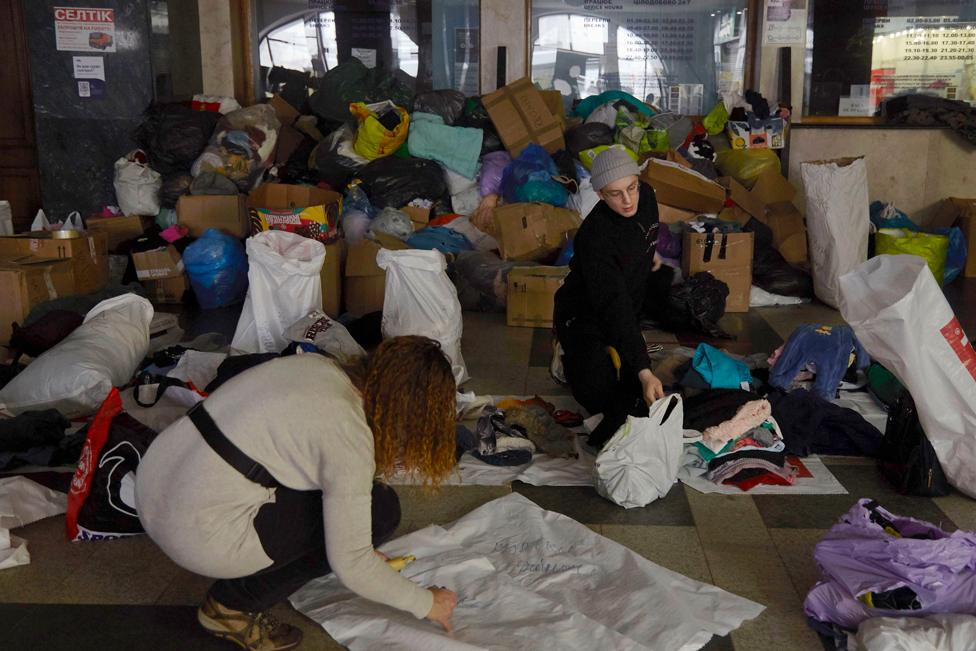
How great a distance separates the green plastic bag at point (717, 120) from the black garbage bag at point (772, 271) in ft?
3.60

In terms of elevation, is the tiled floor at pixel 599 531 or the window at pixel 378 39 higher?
the window at pixel 378 39

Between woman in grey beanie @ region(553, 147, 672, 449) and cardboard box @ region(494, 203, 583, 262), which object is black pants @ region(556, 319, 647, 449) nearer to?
woman in grey beanie @ region(553, 147, 672, 449)

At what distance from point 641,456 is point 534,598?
30.7 inches

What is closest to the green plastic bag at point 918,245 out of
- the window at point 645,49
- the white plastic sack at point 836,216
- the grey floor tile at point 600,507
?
the white plastic sack at point 836,216

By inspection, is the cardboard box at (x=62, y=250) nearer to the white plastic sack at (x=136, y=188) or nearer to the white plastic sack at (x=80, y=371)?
the white plastic sack at (x=136, y=188)

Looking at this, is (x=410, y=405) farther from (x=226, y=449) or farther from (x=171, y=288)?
(x=171, y=288)

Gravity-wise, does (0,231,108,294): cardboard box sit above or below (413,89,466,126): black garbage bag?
below

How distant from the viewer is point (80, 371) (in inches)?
161

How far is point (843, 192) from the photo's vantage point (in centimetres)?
601

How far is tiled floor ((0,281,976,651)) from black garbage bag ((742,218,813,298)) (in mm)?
2825

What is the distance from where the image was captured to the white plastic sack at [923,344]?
3.12 m

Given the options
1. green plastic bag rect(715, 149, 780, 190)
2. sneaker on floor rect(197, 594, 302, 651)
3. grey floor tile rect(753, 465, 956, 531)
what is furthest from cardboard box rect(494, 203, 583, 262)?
sneaker on floor rect(197, 594, 302, 651)

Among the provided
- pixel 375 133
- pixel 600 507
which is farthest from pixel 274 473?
pixel 375 133

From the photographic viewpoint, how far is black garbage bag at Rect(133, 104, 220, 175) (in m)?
6.95
